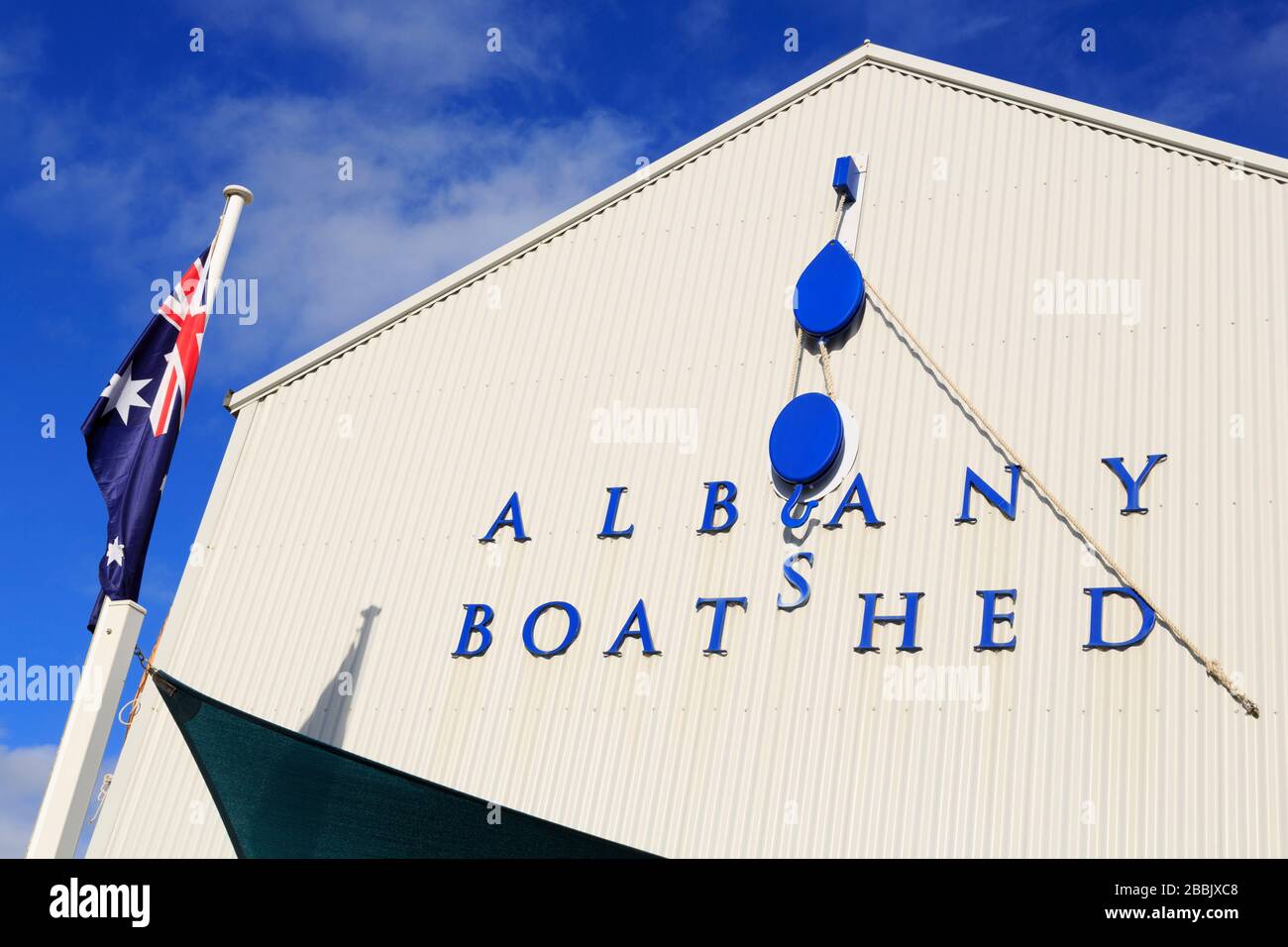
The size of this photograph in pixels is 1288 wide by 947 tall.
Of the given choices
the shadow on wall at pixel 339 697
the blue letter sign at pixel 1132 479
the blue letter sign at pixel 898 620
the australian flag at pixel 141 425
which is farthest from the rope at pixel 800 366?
the australian flag at pixel 141 425

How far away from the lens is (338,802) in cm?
1211

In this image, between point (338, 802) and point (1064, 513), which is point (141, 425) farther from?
point (1064, 513)

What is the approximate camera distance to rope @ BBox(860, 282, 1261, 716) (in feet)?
41.9

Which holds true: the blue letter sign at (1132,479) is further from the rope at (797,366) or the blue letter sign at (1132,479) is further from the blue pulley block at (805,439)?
the rope at (797,366)

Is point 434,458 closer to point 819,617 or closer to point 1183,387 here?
point 819,617

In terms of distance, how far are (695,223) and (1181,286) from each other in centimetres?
671

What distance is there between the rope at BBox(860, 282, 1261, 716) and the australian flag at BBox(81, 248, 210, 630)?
26.8 ft

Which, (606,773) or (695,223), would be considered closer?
(606,773)

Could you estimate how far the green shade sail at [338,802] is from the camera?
37.9ft

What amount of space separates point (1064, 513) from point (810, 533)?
9.49ft

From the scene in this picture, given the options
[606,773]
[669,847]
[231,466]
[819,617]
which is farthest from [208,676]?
[819,617]

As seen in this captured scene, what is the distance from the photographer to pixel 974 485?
14.8 meters

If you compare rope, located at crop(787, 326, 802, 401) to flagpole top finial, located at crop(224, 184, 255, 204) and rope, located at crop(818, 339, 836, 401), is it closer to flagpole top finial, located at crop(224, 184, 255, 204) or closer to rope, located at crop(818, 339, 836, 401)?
rope, located at crop(818, 339, 836, 401)

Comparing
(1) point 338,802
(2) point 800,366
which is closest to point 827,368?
(2) point 800,366
